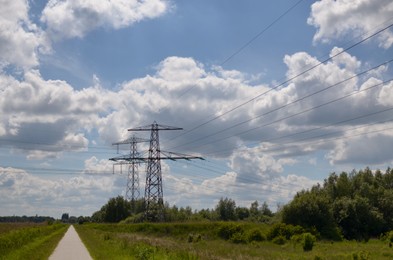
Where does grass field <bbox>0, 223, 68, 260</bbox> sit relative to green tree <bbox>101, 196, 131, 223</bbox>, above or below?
below

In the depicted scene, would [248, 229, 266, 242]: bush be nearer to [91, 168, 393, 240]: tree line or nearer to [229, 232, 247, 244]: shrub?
[229, 232, 247, 244]: shrub

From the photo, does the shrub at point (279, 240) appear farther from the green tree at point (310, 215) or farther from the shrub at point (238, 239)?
the green tree at point (310, 215)

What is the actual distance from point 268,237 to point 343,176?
45976 millimetres

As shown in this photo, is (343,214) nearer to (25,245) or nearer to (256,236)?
(256,236)

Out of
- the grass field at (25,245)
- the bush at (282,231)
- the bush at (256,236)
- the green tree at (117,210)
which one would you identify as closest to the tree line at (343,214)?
the bush at (282,231)

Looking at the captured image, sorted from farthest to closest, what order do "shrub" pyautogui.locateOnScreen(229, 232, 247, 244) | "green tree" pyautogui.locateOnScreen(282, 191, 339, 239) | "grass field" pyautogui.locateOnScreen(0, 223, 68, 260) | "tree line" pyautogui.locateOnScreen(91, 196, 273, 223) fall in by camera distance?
"tree line" pyautogui.locateOnScreen(91, 196, 273, 223) < "green tree" pyautogui.locateOnScreen(282, 191, 339, 239) < "shrub" pyautogui.locateOnScreen(229, 232, 247, 244) < "grass field" pyautogui.locateOnScreen(0, 223, 68, 260)

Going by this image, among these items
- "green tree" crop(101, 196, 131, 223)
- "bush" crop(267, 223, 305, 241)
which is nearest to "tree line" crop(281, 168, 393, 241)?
"bush" crop(267, 223, 305, 241)

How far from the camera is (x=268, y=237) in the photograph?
7200 cm

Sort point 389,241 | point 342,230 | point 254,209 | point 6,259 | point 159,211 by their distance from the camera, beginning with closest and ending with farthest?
point 6,259 < point 389,241 < point 159,211 < point 342,230 < point 254,209

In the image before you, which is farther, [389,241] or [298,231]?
[298,231]

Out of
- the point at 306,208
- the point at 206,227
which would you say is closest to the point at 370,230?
the point at 306,208

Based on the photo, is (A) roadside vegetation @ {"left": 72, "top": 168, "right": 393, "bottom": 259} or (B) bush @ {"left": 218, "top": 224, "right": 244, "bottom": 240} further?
(B) bush @ {"left": 218, "top": 224, "right": 244, "bottom": 240}

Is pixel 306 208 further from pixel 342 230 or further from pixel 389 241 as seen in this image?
pixel 389 241

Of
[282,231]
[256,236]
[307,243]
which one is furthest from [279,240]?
[307,243]
